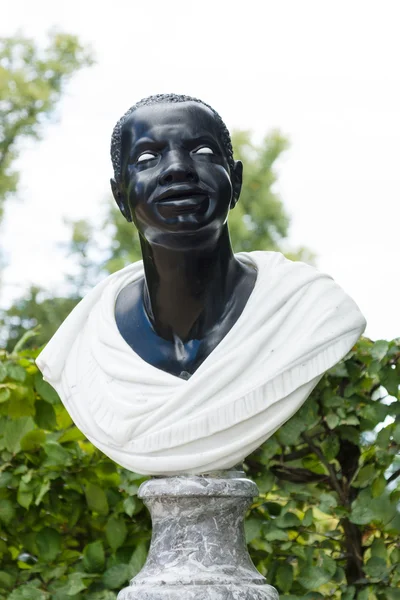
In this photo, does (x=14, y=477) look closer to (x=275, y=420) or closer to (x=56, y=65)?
(x=275, y=420)

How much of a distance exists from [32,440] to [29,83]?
10863 millimetres

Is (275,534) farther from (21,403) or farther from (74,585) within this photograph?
(21,403)

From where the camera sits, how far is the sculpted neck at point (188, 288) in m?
2.95

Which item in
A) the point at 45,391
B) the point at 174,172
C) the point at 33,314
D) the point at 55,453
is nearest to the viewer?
the point at 174,172

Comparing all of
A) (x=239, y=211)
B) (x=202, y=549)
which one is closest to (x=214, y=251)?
(x=202, y=549)

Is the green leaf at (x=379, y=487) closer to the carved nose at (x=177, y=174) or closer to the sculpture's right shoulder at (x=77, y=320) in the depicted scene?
the sculpture's right shoulder at (x=77, y=320)

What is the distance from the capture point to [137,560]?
11.8 feet

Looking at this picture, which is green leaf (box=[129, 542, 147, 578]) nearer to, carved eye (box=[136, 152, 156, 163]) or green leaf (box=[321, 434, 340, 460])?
green leaf (box=[321, 434, 340, 460])

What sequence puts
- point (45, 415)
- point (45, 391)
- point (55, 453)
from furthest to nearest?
1. point (45, 415)
2. point (45, 391)
3. point (55, 453)

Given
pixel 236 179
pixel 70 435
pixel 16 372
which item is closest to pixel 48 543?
pixel 70 435

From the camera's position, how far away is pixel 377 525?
3.62 m

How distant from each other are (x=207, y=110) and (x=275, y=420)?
0.96m

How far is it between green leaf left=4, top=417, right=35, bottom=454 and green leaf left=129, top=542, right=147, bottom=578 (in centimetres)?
62

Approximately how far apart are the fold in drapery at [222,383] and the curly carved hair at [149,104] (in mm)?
438
